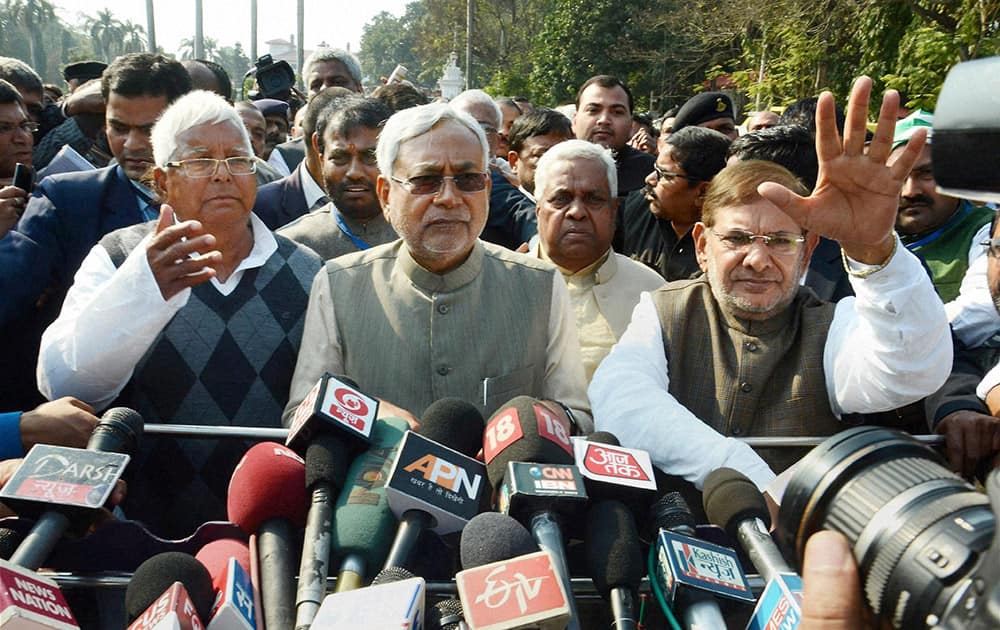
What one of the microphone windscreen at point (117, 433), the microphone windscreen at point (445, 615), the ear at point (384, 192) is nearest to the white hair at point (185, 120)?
the ear at point (384, 192)

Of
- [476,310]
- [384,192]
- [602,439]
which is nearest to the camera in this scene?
[602,439]

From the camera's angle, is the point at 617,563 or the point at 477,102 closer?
the point at 617,563

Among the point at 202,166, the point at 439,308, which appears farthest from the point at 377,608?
the point at 202,166

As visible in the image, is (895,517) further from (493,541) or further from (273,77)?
(273,77)

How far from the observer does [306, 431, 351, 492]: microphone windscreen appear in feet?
5.55

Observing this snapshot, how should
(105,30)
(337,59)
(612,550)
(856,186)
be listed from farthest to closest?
(105,30)
(337,59)
(856,186)
(612,550)

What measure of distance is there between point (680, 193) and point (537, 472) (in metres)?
2.50

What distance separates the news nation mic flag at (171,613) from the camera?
4.30 ft

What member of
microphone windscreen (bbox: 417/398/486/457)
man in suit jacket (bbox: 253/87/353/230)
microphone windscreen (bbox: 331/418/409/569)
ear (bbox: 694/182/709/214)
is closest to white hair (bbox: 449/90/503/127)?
man in suit jacket (bbox: 253/87/353/230)

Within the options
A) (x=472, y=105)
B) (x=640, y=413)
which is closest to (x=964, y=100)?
(x=640, y=413)

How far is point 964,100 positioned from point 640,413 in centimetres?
148

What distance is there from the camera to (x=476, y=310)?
8.80 feet

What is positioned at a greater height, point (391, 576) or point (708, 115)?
point (708, 115)

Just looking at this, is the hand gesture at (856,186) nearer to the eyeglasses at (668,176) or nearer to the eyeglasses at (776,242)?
the eyeglasses at (776,242)
